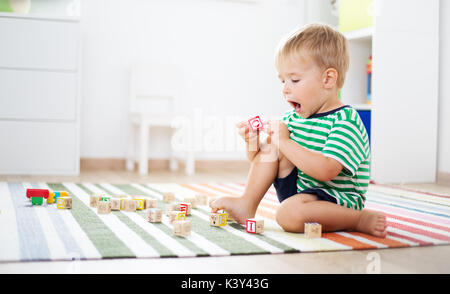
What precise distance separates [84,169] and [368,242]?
226 cm

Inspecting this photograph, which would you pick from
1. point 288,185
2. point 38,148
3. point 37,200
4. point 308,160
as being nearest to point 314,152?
Result: point 308,160

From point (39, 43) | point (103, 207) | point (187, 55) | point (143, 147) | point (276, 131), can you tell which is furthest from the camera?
point (187, 55)

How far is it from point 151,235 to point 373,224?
551 millimetres

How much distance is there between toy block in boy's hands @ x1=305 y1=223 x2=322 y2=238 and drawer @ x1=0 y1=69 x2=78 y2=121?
1839 mm

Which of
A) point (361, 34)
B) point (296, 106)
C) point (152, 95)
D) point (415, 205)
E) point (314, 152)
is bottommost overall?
point (415, 205)

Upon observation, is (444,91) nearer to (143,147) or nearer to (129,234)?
(143,147)

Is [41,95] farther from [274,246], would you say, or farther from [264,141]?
[274,246]

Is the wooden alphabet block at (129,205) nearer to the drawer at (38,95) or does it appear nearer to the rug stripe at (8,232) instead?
the rug stripe at (8,232)

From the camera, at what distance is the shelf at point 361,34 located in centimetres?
273

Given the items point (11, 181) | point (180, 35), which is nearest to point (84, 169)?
point (11, 181)

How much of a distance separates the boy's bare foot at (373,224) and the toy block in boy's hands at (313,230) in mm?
125

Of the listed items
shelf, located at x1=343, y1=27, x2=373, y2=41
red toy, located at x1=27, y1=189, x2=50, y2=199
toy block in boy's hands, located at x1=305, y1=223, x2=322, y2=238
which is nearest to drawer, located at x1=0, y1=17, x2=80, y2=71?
red toy, located at x1=27, y1=189, x2=50, y2=199

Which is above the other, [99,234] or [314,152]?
[314,152]

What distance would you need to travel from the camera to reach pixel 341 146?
1.26 m
